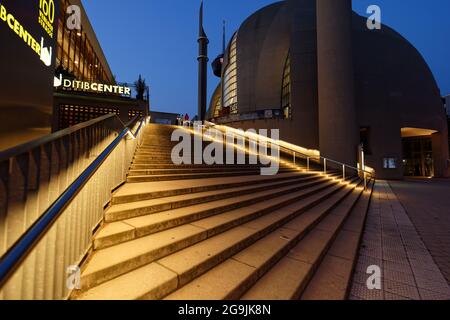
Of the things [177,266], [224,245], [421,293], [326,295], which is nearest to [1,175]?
[177,266]

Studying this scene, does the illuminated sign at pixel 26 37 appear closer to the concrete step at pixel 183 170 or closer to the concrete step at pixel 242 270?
the concrete step at pixel 183 170

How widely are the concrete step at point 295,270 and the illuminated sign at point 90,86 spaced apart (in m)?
15.8

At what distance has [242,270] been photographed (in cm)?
247

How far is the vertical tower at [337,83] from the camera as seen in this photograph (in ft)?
53.4

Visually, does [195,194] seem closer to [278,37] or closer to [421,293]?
[421,293]

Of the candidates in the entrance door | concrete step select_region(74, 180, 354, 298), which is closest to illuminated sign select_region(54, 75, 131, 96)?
concrete step select_region(74, 180, 354, 298)

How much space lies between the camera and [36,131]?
16.4 feet

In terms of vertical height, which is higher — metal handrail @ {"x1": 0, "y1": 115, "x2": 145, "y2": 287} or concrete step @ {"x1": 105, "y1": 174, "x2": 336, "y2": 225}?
metal handrail @ {"x1": 0, "y1": 115, "x2": 145, "y2": 287}

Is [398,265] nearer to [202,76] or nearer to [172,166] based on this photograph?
[172,166]

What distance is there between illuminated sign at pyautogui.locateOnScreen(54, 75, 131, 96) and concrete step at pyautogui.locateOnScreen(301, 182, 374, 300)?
53.2 ft

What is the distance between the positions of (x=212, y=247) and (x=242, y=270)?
1.66 ft

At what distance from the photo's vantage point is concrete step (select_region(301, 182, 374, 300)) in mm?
2479

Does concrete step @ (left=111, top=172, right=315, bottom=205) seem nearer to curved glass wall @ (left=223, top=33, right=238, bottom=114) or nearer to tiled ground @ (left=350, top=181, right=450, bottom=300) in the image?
tiled ground @ (left=350, top=181, right=450, bottom=300)
